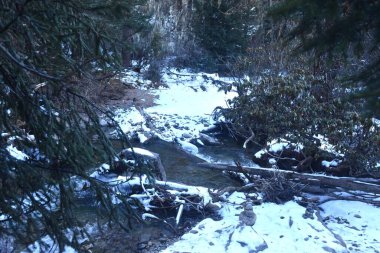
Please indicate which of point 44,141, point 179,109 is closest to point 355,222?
point 44,141

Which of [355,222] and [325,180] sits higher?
[325,180]

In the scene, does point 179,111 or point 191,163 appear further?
point 179,111

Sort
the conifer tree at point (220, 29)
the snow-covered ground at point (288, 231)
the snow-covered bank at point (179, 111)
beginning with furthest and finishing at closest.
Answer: the conifer tree at point (220, 29) < the snow-covered bank at point (179, 111) < the snow-covered ground at point (288, 231)

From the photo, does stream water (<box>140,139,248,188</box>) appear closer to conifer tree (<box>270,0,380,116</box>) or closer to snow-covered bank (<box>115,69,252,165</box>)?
snow-covered bank (<box>115,69,252,165</box>)

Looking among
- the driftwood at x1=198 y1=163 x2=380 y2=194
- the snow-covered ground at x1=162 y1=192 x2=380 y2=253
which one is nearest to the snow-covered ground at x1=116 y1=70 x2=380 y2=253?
the snow-covered ground at x1=162 y1=192 x2=380 y2=253

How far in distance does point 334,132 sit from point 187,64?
11692 mm

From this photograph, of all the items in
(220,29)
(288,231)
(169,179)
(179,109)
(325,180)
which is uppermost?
(220,29)

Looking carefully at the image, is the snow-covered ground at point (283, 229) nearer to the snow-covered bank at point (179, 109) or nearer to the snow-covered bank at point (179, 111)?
the snow-covered bank at point (179, 111)

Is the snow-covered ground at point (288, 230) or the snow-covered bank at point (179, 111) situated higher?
the snow-covered bank at point (179, 111)

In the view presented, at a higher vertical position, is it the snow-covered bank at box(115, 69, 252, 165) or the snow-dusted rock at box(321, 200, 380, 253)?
the snow-covered bank at box(115, 69, 252, 165)

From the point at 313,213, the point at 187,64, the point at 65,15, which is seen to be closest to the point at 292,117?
the point at 313,213

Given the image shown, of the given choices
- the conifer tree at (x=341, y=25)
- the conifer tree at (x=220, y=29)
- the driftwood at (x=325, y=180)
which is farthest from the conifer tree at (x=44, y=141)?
the conifer tree at (x=220, y=29)

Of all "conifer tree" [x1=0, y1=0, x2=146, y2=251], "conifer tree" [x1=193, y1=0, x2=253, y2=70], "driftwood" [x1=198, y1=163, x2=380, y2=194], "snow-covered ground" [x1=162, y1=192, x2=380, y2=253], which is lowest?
"snow-covered ground" [x1=162, y1=192, x2=380, y2=253]

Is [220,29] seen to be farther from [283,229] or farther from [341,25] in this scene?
[341,25]
